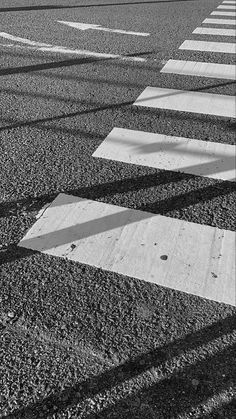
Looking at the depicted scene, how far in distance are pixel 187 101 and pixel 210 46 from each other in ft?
8.77

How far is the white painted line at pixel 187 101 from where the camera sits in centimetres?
488

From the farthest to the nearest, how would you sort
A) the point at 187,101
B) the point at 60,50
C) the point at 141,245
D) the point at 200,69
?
the point at 60,50, the point at 200,69, the point at 187,101, the point at 141,245

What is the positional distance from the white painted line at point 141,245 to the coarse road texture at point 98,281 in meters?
0.08

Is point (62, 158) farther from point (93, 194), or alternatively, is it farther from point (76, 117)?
point (76, 117)

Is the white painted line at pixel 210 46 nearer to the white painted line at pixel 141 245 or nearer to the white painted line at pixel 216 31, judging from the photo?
the white painted line at pixel 216 31

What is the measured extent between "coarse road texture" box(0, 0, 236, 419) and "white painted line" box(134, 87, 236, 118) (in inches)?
4.9

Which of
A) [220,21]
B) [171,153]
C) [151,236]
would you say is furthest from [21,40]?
[151,236]

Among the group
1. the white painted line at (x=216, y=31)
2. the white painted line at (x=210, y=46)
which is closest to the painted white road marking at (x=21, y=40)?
the white painted line at (x=210, y=46)

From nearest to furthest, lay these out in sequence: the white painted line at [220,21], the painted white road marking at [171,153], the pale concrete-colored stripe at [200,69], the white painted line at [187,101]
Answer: the painted white road marking at [171,153] → the white painted line at [187,101] → the pale concrete-colored stripe at [200,69] → the white painted line at [220,21]

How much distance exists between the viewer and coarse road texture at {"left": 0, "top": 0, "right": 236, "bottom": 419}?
1996 mm

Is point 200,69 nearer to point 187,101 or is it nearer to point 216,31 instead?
point 187,101

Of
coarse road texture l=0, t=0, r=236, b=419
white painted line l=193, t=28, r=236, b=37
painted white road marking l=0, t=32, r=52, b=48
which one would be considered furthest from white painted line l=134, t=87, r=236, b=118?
white painted line l=193, t=28, r=236, b=37

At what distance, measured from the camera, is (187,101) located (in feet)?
16.8

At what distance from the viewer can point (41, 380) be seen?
2.04 metres
